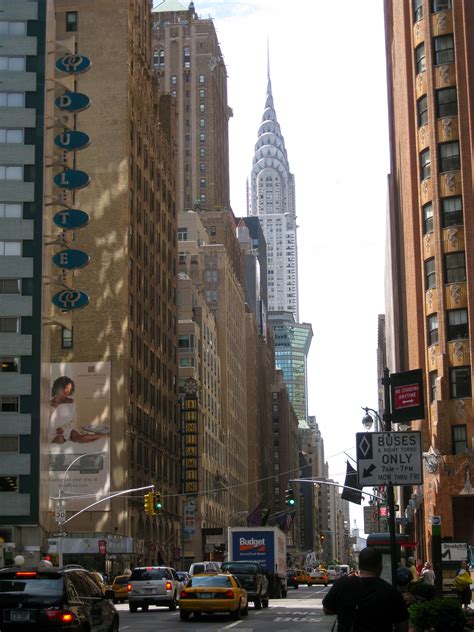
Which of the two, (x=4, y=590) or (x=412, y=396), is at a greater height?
(x=412, y=396)

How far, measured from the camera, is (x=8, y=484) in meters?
69.9

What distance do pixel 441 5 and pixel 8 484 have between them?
128 feet

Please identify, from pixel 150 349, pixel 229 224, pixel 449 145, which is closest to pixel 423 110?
pixel 449 145

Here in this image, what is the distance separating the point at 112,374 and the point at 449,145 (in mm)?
35900

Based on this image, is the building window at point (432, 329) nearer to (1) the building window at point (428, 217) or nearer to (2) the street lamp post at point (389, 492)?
(1) the building window at point (428, 217)


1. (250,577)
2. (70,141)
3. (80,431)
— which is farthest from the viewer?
(80,431)

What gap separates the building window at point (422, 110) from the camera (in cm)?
6606

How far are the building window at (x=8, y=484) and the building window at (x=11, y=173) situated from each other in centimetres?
1925

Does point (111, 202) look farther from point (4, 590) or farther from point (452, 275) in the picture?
point (4, 590)

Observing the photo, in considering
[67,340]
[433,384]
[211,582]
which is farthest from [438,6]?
[211,582]

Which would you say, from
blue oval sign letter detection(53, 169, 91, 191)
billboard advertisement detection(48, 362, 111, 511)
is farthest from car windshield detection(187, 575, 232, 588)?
billboard advertisement detection(48, 362, 111, 511)

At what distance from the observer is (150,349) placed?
334ft

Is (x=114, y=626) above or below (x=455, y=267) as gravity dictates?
below

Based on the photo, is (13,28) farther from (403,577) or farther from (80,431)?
(403,577)
